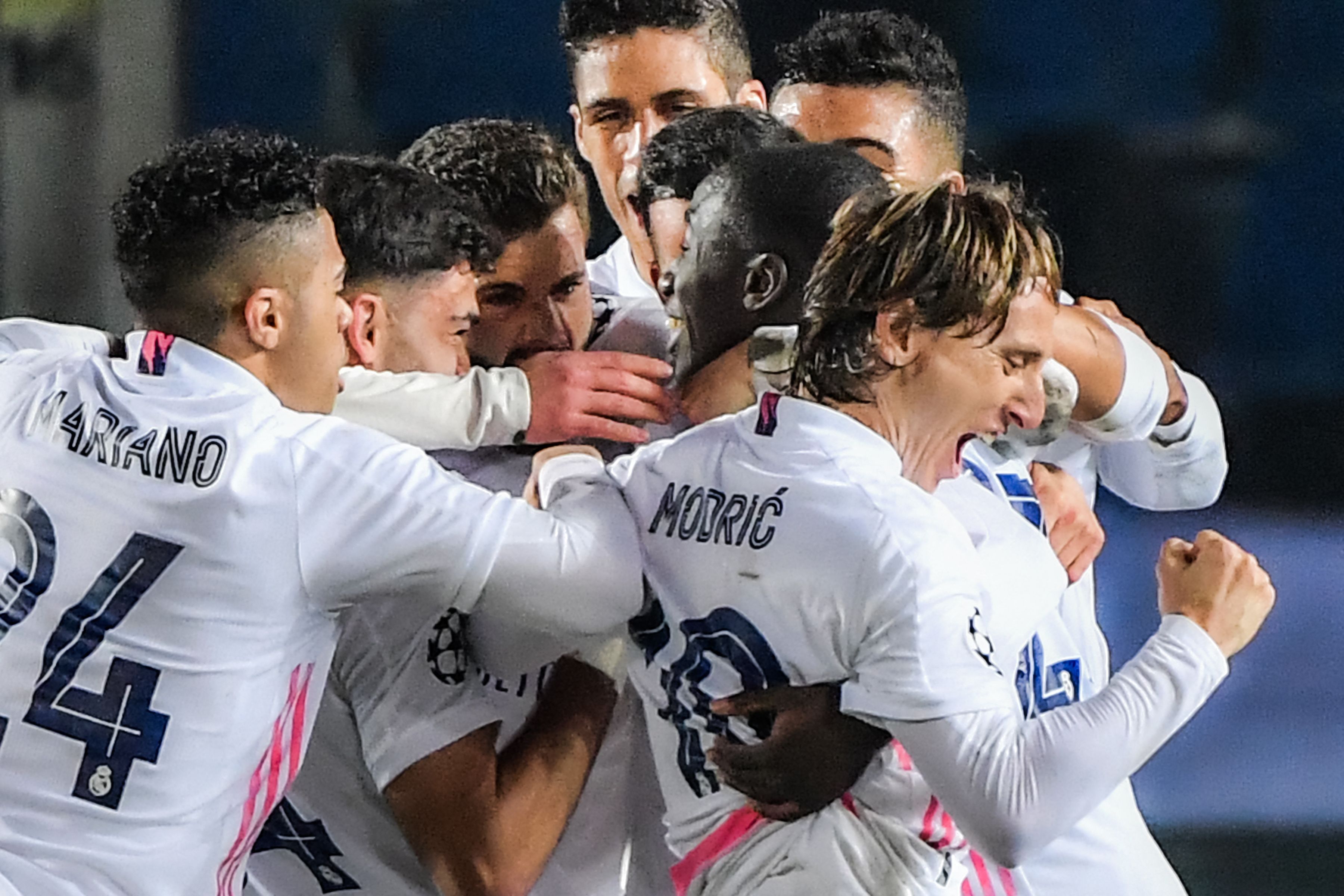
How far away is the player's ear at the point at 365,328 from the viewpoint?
181cm

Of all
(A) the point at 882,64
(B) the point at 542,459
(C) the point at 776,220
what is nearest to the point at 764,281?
(C) the point at 776,220

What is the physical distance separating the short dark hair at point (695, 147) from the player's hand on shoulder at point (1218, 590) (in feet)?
1.94

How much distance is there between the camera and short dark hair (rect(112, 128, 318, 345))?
1.58 metres

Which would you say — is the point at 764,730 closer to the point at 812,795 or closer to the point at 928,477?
the point at 812,795

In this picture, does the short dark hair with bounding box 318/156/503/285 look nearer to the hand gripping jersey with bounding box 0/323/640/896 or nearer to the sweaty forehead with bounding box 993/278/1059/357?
the hand gripping jersey with bounding box 0/323/640/896

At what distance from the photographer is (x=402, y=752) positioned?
64.6 inches

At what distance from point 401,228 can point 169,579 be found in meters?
0.46

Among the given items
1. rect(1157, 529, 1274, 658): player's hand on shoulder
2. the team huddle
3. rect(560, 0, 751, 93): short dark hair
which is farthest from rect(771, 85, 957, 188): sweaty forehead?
rect(1157, 529, 1274, 658): player's hand on shoulder

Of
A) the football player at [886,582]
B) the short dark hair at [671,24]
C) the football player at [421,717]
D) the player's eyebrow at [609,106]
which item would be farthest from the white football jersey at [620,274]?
the football player at [886,582]

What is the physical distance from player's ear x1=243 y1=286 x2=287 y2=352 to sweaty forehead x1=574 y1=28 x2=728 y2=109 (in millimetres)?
1314

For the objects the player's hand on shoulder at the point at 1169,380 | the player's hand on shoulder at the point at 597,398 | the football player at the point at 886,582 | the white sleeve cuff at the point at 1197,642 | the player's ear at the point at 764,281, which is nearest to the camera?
the football player at the point at 886,582

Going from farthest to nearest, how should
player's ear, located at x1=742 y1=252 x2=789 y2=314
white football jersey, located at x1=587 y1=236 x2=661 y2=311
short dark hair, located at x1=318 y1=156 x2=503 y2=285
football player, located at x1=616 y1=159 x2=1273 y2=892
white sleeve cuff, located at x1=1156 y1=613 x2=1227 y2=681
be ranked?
white football jersey, located at x1=587 y1=236 x2=661 y2=311 < short dark hair, located at x1=318 y1=156 x2=503 y2=285 < player's ear, located at x1=742 y1=252 x2=789 y2=314 < white sleeve cuff, located at x1=1156 y1=613 x2=1227 y2=681 < football player, located at x1=616 y1=159 x2=1273 y2=892

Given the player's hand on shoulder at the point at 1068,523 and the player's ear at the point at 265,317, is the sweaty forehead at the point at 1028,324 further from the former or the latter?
the player's ear at the point at 265,317

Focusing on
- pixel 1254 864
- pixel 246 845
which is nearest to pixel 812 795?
pixel 246 845
